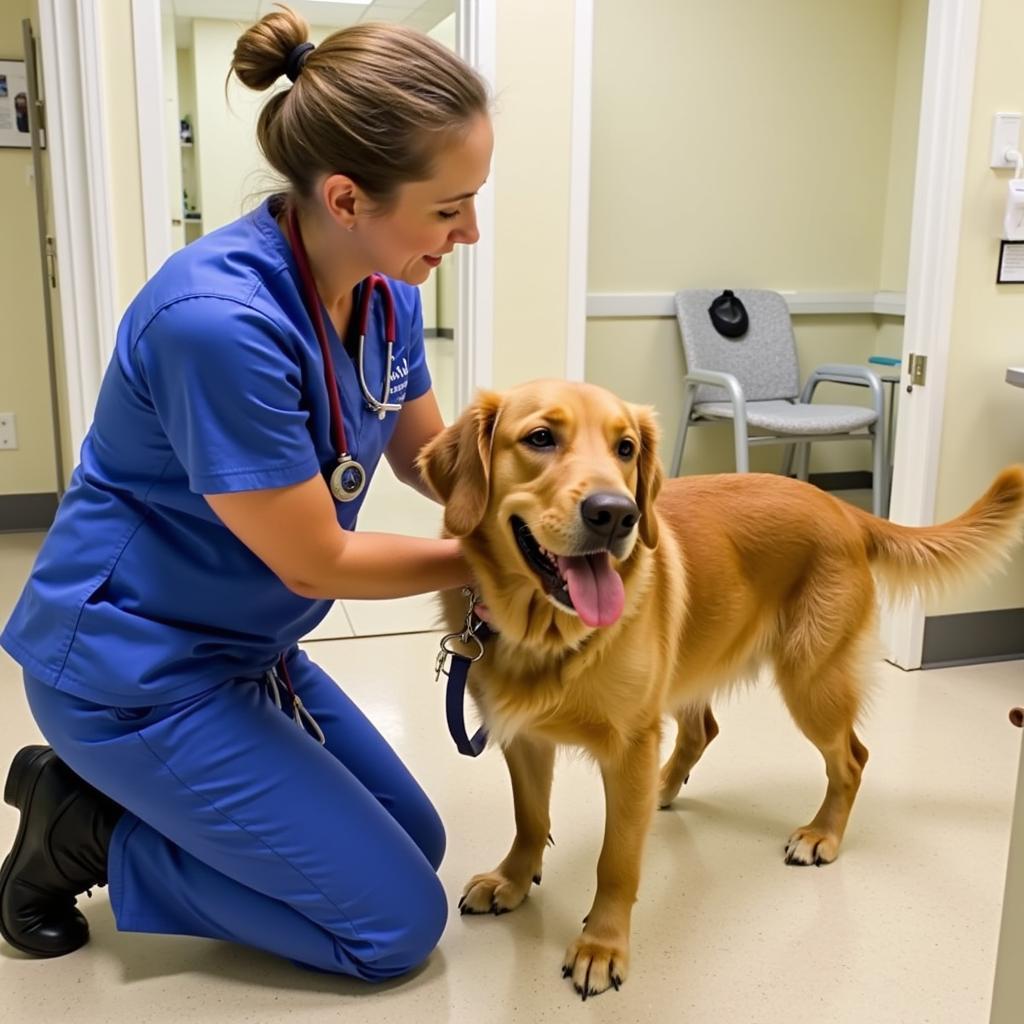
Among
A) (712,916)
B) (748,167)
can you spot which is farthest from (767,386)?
(712,916)

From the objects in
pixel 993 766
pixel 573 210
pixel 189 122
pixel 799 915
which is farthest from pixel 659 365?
Answer: pixel 189 122

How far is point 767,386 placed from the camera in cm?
416

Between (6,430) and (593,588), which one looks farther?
(6,430)

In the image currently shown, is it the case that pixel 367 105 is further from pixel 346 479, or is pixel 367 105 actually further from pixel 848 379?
pixel 848 379

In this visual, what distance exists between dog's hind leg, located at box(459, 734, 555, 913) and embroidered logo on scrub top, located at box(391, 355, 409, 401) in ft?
1.88

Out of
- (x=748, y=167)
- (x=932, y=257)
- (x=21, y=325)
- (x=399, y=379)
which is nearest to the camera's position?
(x=399, y=379)

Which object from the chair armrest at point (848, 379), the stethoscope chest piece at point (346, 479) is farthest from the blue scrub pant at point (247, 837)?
the chair armrest at point (848, 379)

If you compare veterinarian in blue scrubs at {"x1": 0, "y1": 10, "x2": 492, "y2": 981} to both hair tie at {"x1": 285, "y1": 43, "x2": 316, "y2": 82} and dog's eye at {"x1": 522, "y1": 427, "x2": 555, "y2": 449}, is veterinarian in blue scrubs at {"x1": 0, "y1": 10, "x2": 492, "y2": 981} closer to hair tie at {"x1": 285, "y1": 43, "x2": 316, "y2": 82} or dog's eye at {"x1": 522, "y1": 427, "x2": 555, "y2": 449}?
hair tie at {"x1": 285, "y1": 43, "x2": 316, "y2": 82}

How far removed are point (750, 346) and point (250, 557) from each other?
10.2 feet

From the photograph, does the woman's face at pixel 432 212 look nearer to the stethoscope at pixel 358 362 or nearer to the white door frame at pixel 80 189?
the stethoscope at pixel 358 362

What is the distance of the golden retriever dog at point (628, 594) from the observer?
1.40m

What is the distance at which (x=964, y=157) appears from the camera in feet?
8.48

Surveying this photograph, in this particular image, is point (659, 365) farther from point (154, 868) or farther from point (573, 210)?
point (154, 868)

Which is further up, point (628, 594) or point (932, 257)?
point (932, 257)
